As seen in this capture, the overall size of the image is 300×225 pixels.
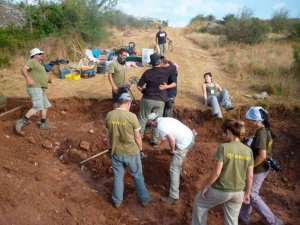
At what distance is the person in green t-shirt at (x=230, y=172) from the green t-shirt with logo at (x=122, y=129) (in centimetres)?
144

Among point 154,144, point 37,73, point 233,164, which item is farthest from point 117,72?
point 233,164

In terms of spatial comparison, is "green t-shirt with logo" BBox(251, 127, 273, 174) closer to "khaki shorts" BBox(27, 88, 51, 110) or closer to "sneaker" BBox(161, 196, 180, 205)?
"sneaker" BBox(161, 196, 180, 205)

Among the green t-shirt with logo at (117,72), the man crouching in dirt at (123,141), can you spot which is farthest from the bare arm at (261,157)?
the green t-shirt with logo at (117,72)

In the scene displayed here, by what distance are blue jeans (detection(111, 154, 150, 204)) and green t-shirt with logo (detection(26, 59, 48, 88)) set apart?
9.49ft

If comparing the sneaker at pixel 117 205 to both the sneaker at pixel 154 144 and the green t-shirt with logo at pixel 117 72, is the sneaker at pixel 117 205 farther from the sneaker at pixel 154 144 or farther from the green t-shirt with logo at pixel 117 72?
the green t-shirt with logo at pixel 117 72

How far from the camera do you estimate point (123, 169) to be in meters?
5.22

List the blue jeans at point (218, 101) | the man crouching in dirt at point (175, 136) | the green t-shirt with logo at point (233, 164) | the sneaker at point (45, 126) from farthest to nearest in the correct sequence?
the blue jeans at point (218, 101)
the sneaker at point (45, 126)
the man crouching in dirt at point (175, 136)
the green t-shirt with logo at point (233, 164)

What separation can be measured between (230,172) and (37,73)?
15.8 ft

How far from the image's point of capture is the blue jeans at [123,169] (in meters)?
5.05

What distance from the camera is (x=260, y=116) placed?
14.0ft

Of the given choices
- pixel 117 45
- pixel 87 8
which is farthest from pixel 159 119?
pixel 117 45

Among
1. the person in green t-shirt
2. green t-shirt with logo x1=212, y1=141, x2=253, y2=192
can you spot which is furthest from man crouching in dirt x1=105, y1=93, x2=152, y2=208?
green t-shirt with logo x1=212, y1=141, x2=253, y2=192

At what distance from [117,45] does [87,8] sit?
10.2 feet

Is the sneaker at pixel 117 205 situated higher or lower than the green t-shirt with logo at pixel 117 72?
lower
